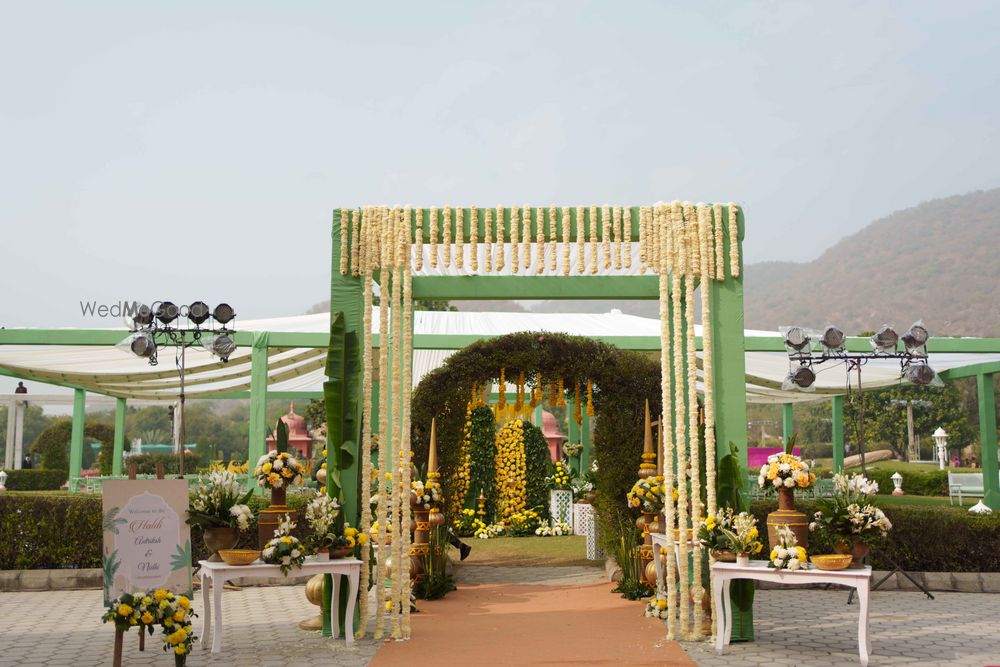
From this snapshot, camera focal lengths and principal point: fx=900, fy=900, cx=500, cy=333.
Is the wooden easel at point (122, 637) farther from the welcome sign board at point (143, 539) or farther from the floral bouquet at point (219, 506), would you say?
the floral bouquet at point (219, 506)

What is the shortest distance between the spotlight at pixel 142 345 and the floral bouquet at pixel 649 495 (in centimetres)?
572

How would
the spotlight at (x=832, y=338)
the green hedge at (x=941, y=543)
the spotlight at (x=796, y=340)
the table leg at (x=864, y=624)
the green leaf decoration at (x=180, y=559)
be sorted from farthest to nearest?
the spotlight at (x=796, y=340), the green hedge at (x=941, y=543), the spotlight at (x=832, y=338), the green leaf decoration at (x=180, y=559), the table leg at (x=864, y=624)

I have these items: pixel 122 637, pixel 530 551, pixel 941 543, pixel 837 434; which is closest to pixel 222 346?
pixel 122 637

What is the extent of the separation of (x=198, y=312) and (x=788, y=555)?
6.61 metres

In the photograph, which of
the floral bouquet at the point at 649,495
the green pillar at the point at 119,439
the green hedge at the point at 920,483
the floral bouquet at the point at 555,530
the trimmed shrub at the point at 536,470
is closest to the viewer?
the floral bouquet at the point at 649,495

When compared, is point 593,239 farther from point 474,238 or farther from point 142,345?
point 142,345

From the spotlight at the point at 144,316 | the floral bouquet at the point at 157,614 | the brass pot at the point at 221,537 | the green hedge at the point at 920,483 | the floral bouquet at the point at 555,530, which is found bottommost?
the floral bouquet at the point at 555,530

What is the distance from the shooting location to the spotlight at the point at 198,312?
31.8 ft

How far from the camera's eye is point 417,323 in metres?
14.9

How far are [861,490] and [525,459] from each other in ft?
30.0

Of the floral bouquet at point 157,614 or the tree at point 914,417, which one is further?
the tree at point 914,417

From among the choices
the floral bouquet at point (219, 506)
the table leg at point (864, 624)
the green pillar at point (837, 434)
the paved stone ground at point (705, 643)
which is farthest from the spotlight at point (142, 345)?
the green pillar at point (837, 434)

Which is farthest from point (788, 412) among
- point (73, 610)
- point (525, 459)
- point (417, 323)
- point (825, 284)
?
point (825, 284)

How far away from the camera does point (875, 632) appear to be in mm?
6996
